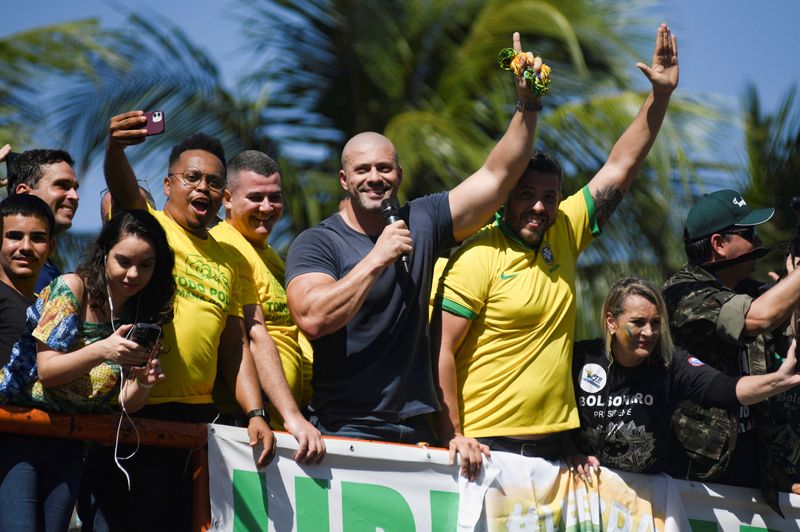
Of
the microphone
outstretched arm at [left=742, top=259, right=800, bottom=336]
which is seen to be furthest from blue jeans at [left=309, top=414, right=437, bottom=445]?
outstretched arm at [left=742, top=259, right=800, bottom=336]

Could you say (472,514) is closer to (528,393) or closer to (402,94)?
(528,393)

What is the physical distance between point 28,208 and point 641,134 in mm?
2764

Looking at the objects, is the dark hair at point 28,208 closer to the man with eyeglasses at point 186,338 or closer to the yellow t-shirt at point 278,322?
the man with eyeglasses at point 186,338

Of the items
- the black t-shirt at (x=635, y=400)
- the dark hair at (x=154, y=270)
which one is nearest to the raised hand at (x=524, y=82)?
the black t-shirt at (x=635, y=400)

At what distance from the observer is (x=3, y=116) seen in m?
11.6

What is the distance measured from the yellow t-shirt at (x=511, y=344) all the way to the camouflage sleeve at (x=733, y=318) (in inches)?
28.5

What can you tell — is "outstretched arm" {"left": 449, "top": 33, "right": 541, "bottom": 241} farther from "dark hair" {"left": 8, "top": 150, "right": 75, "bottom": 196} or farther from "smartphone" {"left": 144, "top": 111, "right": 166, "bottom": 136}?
"dark hair" {"left": 8, "top": 150, "right": 75, "bottom": 196}

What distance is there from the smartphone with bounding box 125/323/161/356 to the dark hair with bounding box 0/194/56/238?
2.89ft

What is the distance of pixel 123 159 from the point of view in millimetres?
4734

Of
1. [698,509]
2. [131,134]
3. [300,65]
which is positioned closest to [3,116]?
[300,65]

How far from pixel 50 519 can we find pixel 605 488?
242 cm

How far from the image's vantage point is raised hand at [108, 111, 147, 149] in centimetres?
459

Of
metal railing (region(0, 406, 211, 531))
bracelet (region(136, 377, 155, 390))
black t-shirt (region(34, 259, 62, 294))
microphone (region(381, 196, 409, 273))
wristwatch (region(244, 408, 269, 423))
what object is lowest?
metal railing (region(0, 406, 211, 531))

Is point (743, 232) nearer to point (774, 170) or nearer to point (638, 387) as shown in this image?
point (638, 387)
